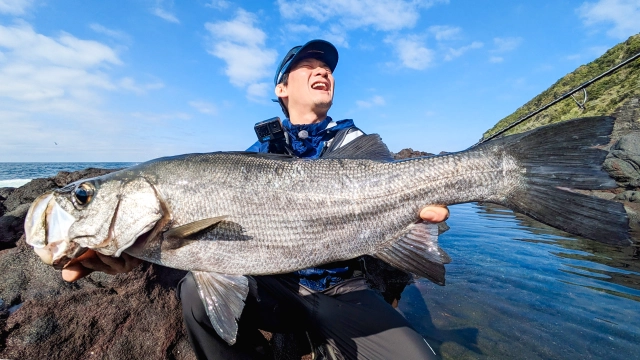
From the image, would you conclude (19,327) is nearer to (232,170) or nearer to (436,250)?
(232,170)

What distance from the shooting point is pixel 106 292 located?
3.97m

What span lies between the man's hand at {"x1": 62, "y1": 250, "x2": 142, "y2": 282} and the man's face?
9.32 feet

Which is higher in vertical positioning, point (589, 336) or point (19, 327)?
point (19, 327)

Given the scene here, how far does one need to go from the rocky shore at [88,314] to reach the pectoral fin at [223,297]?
4.34 feet

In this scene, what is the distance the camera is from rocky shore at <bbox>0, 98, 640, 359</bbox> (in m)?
3.19

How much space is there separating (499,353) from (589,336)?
152 centimetres

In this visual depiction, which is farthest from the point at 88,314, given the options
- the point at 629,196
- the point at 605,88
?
the point at 605,88

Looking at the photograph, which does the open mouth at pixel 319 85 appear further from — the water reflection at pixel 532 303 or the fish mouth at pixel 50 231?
the water reflection at pixel 532 303

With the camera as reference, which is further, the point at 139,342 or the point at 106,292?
the point at 106,292

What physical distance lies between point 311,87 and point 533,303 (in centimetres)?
533

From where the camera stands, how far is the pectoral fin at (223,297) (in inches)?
101

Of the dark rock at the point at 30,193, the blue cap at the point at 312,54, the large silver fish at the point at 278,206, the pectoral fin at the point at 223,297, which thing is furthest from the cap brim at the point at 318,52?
the dark rock at the point at 30,193

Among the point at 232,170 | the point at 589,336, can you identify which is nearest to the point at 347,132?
the point at 232,170

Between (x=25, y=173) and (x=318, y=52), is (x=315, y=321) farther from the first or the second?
(x=25, y=173)
